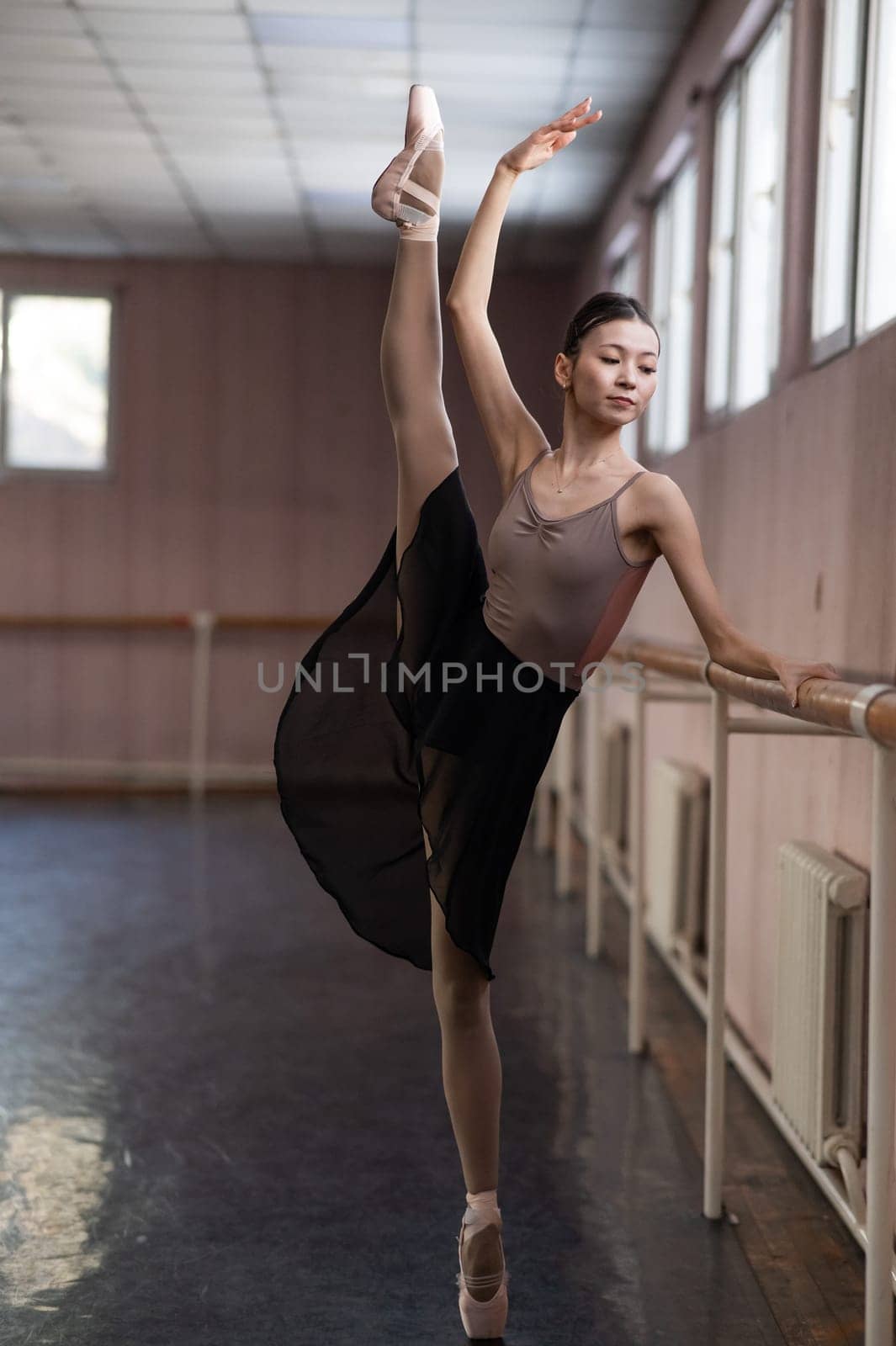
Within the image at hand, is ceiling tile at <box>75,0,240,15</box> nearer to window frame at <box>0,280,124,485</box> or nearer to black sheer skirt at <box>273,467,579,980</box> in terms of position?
black sheer skirt at <box>273,467,579,980</box>

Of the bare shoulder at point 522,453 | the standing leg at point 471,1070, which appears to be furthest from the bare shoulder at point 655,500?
the standing leg at point 471,1070

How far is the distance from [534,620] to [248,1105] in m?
1.40

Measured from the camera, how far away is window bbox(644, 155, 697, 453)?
458 centimetres

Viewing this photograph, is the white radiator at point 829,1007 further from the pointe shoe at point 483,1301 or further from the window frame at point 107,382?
the window frame at point 107,382

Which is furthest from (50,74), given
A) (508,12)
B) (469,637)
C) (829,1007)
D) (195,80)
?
(829,1007)

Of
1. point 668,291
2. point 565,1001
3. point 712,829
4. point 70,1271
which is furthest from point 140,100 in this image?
point 70,1271

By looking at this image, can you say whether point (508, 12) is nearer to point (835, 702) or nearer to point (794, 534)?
point (794, 534)

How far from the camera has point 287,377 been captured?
746 centimetres

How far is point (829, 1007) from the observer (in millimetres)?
2059

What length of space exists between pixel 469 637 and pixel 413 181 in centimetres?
56

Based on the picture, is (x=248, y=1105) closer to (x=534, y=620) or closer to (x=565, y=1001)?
(x=565, y=1001)

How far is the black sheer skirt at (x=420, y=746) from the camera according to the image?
1639 mm

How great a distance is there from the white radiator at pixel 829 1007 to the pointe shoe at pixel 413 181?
3.66 ft

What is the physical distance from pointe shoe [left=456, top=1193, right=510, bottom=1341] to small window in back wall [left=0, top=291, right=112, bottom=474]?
6.28m
